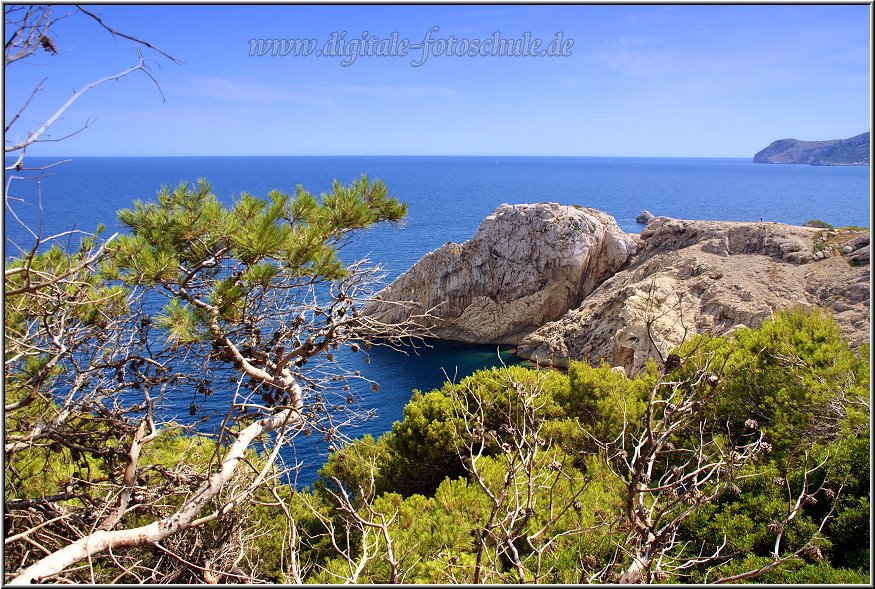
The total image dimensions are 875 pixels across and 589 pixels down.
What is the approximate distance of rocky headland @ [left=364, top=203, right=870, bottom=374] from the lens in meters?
24.5

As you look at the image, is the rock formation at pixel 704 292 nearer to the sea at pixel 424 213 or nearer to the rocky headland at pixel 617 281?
the rocky headland at pixel 617 281

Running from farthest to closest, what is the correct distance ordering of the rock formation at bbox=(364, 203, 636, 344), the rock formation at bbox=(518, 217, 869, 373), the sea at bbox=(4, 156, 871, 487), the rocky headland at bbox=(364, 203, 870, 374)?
the rock formation at bbox=(364, 203, 636, 344) → the rocky headland at bbox=(364, 203, 870, 374) → the rock formation at bbox=(518, 217, 869, 373) → the sea at bbox=(4, 156, 871, 487)

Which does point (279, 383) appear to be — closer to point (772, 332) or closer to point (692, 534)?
point (692, 534)

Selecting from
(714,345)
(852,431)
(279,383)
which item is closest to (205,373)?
(279,383)

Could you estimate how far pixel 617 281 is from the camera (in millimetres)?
33312

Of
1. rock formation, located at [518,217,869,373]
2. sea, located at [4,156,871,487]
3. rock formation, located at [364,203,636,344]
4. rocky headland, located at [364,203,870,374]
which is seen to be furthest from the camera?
rock formation, located at [364,203,636,344]

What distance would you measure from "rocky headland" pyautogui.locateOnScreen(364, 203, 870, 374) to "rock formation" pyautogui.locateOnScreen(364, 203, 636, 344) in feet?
0.21

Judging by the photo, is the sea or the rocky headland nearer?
the sea

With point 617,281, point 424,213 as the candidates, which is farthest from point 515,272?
point 424,213

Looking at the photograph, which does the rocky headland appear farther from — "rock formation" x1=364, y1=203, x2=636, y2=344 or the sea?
the sea

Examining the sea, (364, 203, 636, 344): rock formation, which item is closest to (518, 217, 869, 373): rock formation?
(364, 203, 636, 344): rock formation

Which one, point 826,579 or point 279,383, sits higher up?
point 279,383

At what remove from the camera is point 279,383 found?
5621 mm

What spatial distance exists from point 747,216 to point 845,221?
11.9m
